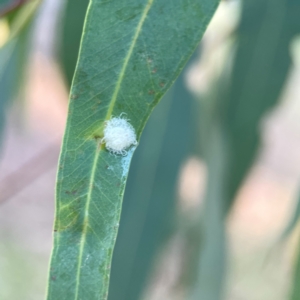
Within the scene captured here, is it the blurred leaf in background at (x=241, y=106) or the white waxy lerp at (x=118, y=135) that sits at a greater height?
the blurred leaf in background at (x=241, y=106)

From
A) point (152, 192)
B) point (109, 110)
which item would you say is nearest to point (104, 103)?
point (109, 110)

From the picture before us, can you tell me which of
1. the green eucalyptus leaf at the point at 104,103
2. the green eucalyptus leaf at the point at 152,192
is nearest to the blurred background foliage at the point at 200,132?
the green eucalyptus leaf at the point at 152,192

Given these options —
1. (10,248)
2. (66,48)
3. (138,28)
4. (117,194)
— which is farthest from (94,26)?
(10,248)

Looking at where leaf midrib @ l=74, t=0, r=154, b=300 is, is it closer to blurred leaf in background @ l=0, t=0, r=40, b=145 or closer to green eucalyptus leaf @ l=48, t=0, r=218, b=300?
green eucalyptus leaf @ l=48, t=0, r=218, b=300

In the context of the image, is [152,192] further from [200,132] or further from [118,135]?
[118,135]

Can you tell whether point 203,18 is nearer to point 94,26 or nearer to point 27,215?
point 94,26

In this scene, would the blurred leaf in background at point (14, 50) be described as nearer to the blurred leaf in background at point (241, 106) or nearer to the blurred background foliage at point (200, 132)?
the blurred background foliage at point (200, 132)

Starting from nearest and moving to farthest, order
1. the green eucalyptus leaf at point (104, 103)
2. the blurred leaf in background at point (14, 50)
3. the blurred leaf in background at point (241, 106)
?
the green eucalyptus leaf at point (104, 103) < the blurred leaf in background at point (14, 50) < the blurred leaf in background at point (241, 106)

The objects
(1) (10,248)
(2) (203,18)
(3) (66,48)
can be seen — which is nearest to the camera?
(2) (203,18)
